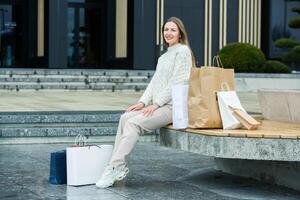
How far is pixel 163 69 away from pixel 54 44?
21673 mm

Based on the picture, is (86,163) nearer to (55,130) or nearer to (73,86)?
(55,130)

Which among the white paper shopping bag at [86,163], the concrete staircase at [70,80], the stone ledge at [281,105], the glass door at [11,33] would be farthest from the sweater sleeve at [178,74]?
the glass door at [11,33]

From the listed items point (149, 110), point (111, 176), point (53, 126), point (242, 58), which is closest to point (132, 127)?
point (149, 110)

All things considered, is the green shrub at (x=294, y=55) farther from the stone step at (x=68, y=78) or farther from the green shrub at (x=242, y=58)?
the stone step at (x=68, y=78)

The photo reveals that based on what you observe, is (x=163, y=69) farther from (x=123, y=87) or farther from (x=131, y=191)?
(x=123, y=87)

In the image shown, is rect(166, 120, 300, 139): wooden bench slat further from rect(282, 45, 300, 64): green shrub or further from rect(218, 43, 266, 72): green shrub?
rect(218, 43, 266, 72): green shrub

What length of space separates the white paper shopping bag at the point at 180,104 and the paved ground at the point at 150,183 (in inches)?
26.7

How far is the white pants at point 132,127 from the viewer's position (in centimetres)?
670

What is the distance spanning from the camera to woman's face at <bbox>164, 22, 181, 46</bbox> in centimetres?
713

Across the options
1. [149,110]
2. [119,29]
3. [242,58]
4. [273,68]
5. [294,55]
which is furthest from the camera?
[119,29]

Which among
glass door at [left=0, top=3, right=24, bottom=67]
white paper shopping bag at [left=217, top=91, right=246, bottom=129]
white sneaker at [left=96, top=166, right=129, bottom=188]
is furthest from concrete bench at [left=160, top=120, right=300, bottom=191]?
glass door at [left=0, top=3, right=24, bottom=67]

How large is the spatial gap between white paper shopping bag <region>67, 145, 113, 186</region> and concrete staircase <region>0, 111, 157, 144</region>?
3.98 m

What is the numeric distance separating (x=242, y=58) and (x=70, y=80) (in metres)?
6.37

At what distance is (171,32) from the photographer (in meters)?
7.14
